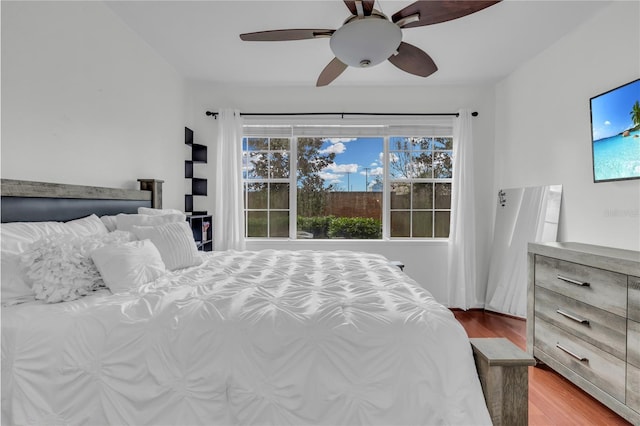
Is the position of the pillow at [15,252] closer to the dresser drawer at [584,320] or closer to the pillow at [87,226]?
the pillow at [87,226]

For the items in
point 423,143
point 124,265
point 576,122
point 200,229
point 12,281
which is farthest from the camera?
point 423,143

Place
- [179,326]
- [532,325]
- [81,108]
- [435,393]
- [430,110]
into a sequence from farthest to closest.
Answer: [430,110] < [532,325] < [81,108] < [179,326] < [435,393]

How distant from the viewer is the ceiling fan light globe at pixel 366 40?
178 centimetres

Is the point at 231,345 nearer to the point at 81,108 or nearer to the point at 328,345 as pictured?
the point at 328,345

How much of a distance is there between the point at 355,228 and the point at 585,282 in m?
2.47

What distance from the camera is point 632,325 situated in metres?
1.81

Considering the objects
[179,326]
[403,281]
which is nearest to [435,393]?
[403,281]

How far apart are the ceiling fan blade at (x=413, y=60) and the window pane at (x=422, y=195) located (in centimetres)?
183

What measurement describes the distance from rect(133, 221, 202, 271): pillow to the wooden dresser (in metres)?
2.53

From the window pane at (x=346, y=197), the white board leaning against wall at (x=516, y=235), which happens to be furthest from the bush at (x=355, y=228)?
the white board leaning against wall at (x=516, y=235)

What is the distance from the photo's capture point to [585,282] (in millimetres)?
2113

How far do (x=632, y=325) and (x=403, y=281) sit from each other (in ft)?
4.13

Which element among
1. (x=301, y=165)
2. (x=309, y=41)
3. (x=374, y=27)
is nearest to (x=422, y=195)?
(x=301, y=165)

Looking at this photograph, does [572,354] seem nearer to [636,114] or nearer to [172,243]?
[636,114]
